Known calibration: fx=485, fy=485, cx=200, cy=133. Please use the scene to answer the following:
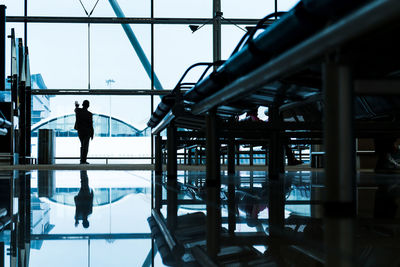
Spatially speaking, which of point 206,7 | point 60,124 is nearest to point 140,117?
point 60,124

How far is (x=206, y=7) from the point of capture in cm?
1045

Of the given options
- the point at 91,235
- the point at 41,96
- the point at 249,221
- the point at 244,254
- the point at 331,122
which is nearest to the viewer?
the point at 331,122

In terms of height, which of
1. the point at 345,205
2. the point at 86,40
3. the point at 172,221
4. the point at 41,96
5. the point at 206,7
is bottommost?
the point at 172,221

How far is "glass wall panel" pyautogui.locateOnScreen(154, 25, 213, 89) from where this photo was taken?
10281mm

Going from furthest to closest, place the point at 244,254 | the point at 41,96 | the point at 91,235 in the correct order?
1. the point at 41,96
2. the point at 91,235
3. the point at 244,254

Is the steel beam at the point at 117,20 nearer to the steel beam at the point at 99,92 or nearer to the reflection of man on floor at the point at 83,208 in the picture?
the steel beam at the point at 99,92

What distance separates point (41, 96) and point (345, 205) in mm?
9987

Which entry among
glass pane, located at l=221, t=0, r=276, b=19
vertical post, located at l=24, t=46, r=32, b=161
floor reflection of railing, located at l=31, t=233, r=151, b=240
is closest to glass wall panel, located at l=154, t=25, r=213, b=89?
glass pane, located at l=221, t=0, r=276, b=19

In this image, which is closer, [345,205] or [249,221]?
[345,205]

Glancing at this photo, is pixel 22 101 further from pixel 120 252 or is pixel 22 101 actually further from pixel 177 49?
pixel 120 252

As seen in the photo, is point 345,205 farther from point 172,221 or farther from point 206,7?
point 206,7

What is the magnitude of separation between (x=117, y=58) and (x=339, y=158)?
9973mm

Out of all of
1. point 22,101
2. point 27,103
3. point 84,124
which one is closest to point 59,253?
point 22,101

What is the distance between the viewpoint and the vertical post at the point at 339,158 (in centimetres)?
54
